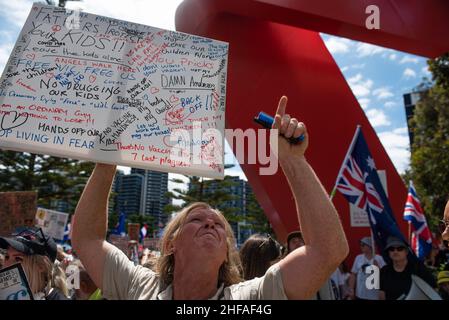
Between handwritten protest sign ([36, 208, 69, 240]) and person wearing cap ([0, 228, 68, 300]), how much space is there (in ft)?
13.6

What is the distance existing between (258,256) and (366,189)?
9.54ft

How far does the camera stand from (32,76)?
6.00 ft

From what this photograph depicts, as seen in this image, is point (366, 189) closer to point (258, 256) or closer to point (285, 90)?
point (285, 90)

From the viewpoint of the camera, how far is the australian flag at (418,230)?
535cm

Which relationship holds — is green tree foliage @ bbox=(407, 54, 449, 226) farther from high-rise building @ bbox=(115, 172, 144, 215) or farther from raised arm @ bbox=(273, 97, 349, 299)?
high-rise building @ bbox=(115, 172, 144, 215)

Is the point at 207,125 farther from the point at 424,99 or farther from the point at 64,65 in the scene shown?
the point at 424,99

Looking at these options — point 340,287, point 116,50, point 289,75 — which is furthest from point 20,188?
point 116,50

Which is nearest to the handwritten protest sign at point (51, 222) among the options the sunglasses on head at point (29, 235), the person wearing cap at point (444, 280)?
the sunglasses on head at point (29, 235)

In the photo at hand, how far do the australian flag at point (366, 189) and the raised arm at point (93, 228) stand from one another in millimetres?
3854

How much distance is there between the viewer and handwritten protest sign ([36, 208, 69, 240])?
6.07 meters

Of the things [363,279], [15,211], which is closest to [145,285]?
[15,211]

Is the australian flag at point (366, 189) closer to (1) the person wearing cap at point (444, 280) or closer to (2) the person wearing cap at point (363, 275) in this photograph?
(2) the person wearing cap at point (363, 275)

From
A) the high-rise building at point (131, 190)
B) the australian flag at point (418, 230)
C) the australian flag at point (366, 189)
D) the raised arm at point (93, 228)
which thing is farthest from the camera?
the high-rise building at point (131, 190)

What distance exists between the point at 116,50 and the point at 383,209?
13.0 feet
